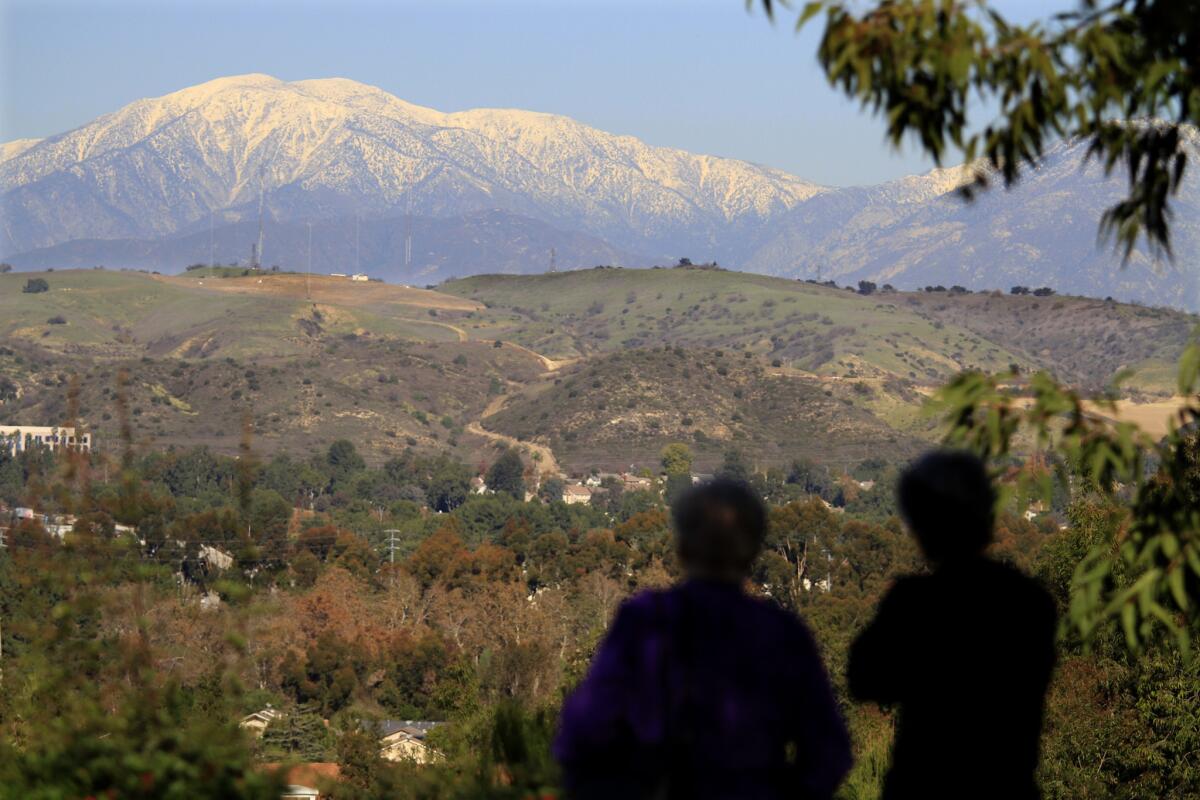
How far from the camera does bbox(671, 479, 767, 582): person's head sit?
333 centimetres

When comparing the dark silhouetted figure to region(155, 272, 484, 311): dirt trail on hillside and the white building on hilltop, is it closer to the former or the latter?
the white building on hilltop

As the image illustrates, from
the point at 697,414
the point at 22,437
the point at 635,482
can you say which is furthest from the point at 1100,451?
the point at 697,414

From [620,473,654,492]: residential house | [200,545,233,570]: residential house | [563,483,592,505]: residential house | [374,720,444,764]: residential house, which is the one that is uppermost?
[200,545,233,570]: residential house

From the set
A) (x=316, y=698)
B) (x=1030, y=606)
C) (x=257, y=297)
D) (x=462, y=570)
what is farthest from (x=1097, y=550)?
(x=257, y=297)

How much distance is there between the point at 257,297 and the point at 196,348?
21.9m

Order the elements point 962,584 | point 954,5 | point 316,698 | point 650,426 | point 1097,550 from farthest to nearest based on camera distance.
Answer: point 650,426
point 316,698
point 1097,550
point 954,5
point 962,584

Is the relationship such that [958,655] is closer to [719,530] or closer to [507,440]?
[719,530]

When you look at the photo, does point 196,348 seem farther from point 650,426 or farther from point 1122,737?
point 1122,737

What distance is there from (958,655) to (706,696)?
64 cm

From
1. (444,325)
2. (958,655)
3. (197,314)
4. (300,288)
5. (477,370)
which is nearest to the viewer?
(958,655)

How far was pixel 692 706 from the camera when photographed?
3299 mm


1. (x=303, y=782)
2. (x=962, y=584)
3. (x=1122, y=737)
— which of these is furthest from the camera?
(x=1122, y=737)

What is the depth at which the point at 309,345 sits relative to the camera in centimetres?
15625

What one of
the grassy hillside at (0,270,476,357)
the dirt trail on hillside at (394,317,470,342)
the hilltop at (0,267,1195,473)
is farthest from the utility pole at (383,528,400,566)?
the dirt trail on hillside at (394,317,470,342)
